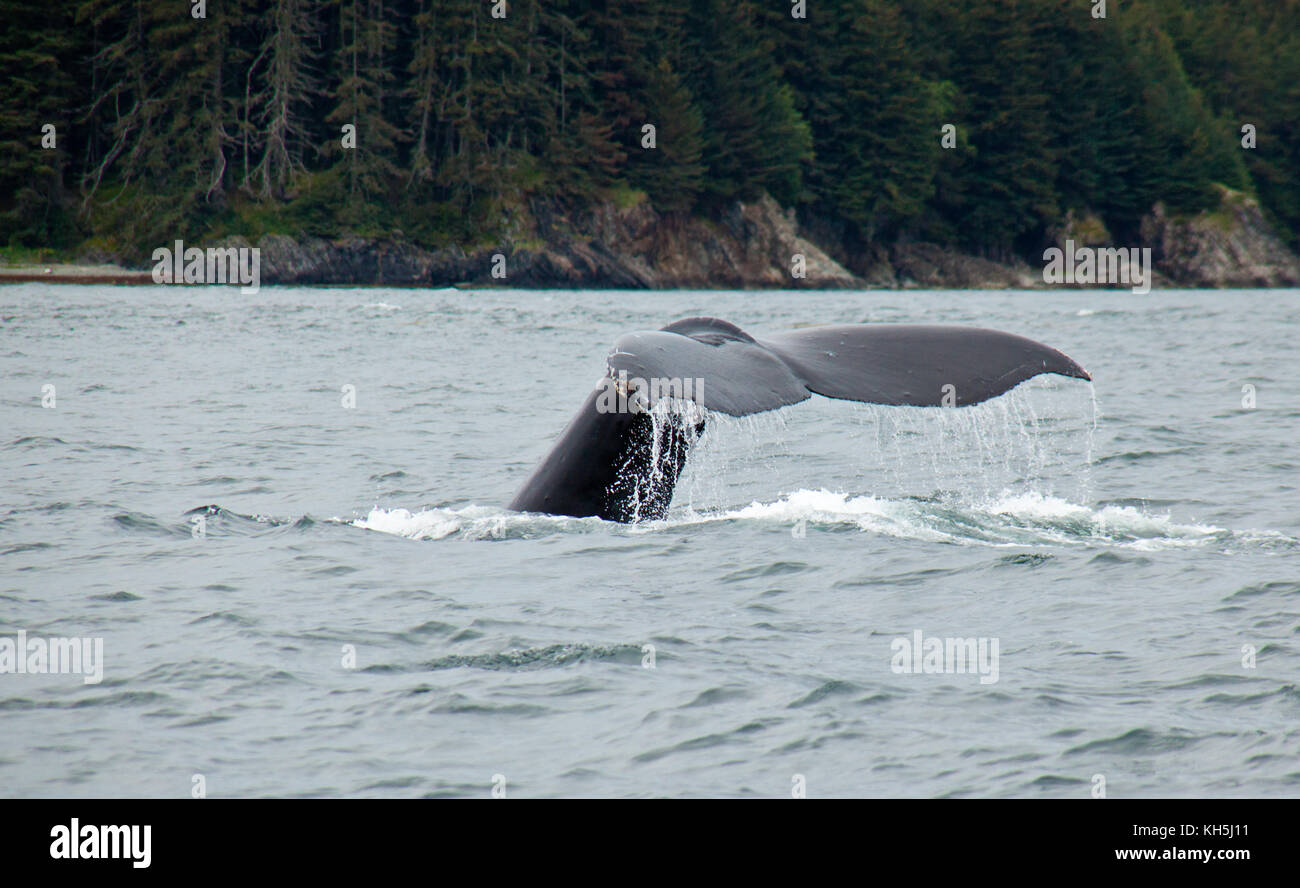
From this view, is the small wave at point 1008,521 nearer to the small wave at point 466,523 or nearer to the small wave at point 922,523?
the small wave at point 922,523

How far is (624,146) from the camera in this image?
6500 centimetres

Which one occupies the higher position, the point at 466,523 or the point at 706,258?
the point at 706,258

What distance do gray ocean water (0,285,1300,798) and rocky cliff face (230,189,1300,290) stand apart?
1608 inches

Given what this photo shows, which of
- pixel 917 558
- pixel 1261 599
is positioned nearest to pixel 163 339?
pixel 917 558

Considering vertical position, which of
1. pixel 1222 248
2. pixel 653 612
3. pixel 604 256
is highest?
pixel 1222 248

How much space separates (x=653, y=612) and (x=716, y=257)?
58.3 meters

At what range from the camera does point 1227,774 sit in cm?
499

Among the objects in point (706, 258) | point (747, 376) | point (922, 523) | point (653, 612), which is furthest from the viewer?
point (706, 258)

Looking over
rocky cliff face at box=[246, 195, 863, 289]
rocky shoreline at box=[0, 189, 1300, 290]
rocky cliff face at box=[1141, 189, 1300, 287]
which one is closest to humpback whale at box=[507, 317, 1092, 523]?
rocky shoreline at box=[0, 189, 1300, 290]

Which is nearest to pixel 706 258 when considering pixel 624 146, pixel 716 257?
pixel 716 257

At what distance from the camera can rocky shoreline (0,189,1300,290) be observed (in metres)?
55.7

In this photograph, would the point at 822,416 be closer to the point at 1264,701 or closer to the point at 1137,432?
the point at 1137,432

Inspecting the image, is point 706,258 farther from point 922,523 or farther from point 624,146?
point 922,523
